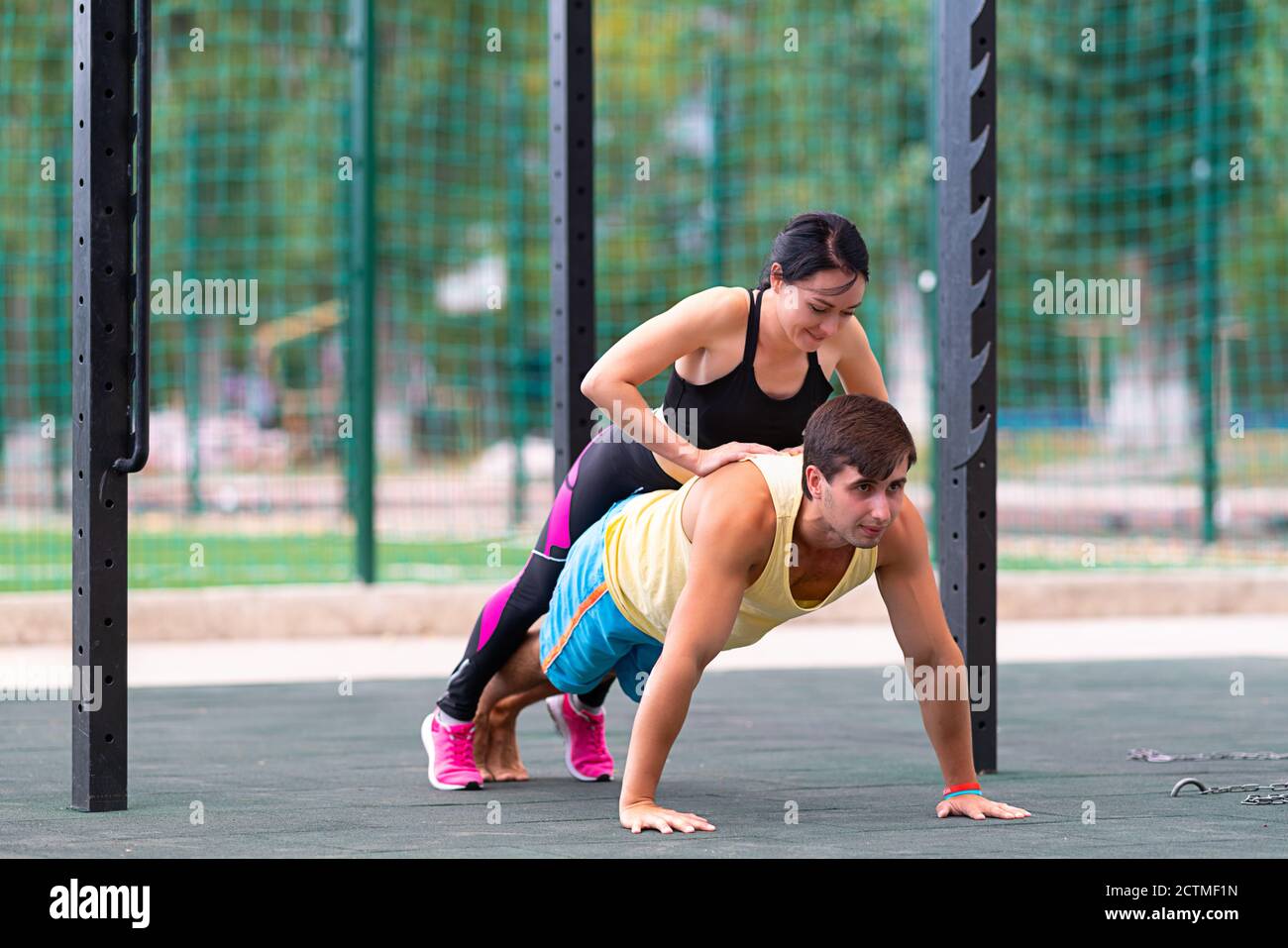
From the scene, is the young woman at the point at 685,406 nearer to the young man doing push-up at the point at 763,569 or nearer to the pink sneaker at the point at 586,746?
the pink sneaker at the point at 586,746

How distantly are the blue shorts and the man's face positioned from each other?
26.4 inches

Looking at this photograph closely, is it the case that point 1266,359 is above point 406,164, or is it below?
below

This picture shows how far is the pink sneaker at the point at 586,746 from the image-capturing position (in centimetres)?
475

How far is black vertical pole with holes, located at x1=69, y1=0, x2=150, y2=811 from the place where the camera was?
13.8ft

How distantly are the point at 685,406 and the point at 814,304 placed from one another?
17.3 inches

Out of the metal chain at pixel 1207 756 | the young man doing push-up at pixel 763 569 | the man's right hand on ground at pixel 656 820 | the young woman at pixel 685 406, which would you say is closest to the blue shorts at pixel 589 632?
the young man doing push-up at pixel 763 569

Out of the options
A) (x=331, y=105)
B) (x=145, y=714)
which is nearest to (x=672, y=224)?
(x=331, y=105)

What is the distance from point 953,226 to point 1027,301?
11808 millimetres

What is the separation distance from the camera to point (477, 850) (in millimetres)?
3551

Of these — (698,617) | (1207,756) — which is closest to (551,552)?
(698,617)

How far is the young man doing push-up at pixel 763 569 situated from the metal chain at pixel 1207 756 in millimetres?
1055

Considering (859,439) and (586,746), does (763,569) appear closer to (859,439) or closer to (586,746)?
(859,439)

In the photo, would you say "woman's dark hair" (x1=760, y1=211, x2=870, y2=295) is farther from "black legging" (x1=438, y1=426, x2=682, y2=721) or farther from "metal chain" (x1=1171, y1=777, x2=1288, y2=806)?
"metal chain" (x1=1171, y1=777, x2=1288, y2=806)

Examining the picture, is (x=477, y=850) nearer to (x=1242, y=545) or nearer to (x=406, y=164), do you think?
(x=1242, y=545)
